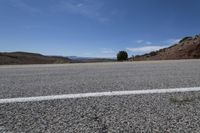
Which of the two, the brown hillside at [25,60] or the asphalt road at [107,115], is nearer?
the asphalt road at [107,115]

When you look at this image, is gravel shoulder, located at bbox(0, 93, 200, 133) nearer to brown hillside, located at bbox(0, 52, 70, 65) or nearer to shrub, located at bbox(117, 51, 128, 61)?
brown hillside, located at bbox(0, 52, 70, 65)

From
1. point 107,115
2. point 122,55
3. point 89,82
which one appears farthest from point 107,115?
point 122,55

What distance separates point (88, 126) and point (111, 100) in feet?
2.87

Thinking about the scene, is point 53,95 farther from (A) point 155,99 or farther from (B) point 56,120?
(A) point 155,99

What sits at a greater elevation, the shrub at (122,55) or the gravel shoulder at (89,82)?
the shrub at (122,55)

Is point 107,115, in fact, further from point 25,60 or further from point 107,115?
point 25,60

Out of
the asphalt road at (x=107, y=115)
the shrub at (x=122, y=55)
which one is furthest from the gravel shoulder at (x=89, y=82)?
the shrub at (x=122, y=55)

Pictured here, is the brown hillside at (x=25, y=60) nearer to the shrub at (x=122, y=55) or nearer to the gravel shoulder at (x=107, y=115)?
the shrub at (x=122, y=55)

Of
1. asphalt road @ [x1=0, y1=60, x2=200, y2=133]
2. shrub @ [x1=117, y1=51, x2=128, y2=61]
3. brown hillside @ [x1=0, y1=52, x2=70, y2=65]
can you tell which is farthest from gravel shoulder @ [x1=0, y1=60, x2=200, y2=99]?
shrub @ [x1=117, y1=51, x2=128, y2=61]

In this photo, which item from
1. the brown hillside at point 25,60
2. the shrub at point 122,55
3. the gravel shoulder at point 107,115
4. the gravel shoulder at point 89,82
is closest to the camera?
the gravel shoulder at point 107,115

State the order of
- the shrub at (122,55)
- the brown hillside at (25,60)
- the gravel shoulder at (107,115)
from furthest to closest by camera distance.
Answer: the shrub at (122,55), the brown hillside at (25,60), the gravel shoulder at (107,115)

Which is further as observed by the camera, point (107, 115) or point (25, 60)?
point (25, 60)

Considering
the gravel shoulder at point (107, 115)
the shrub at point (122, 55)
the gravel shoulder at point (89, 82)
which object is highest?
the shrub at point (122, 55)

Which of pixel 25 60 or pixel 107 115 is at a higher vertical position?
pixel 107 115
